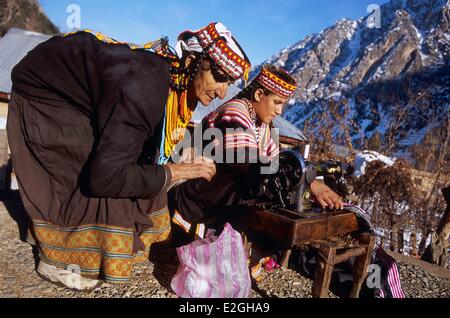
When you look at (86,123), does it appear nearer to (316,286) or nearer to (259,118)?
(259,118)

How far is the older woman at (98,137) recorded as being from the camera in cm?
181

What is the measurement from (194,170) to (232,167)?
35cm

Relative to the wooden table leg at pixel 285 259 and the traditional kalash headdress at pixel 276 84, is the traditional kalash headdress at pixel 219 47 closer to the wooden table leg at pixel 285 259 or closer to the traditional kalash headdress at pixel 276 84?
the traditional kalash headdress at pixel 276 84

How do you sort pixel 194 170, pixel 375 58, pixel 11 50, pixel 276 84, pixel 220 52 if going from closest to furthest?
pixel 194 170 < pixel 220 52 < pixel 276 84 < pixel 11 50 < pixel 375 58

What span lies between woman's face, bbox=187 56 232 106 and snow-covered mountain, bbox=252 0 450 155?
220ft

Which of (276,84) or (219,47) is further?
(276,84)

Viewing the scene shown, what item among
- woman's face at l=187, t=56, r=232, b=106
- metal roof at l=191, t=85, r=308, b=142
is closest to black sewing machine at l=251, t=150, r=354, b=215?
woman's face at l=187, t=56, r=232, b=106

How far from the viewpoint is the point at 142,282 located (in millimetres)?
2422

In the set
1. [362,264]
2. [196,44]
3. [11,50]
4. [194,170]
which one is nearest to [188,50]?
[196,44]

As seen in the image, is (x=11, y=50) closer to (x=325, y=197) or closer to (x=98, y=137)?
(x=98, y=137)

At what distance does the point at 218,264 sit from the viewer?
6.80 ft

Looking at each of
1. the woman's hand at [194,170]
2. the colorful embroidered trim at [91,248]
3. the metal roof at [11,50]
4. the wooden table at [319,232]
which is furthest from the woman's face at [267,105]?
the metal roof at [11,50]

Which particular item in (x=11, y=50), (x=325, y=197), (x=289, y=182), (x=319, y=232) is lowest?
(x=319, y=232)

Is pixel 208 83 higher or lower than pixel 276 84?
lower
